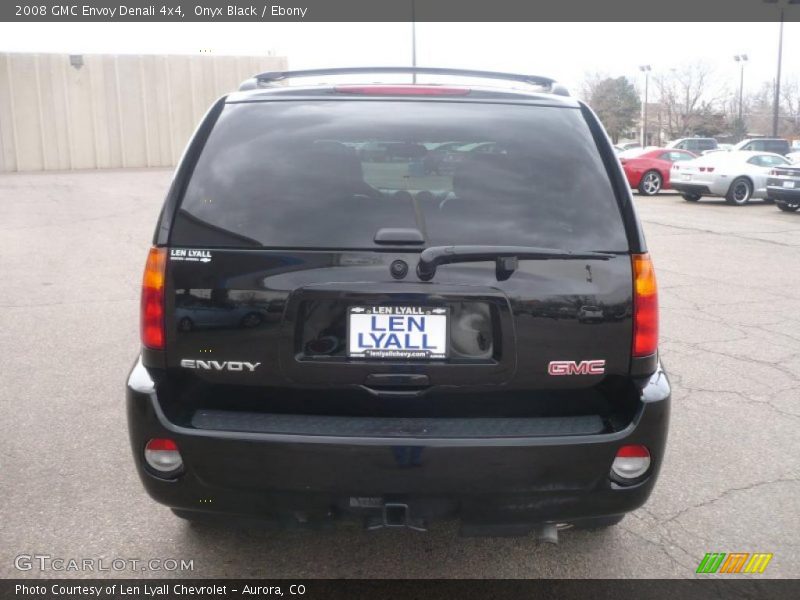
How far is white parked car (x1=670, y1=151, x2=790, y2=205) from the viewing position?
67.2 feet

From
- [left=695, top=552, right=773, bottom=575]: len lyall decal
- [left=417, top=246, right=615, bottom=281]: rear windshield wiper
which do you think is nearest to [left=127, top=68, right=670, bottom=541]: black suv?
[left=417, top=246, right=615, bottom=281]: rear windshield wiper

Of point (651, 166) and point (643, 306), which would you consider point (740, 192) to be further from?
point (643, 306)

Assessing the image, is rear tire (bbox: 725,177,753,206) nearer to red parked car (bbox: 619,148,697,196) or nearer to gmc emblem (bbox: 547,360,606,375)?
red parked car (bbox: 619,148,697,196)

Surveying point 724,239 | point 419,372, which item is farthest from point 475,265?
point 724,239

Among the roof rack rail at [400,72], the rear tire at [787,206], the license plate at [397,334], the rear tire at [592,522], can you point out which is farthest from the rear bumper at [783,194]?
the license plate at [397,334]

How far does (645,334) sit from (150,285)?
1.70m

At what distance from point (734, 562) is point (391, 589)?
1.38m

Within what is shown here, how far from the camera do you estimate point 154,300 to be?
269 centimetres

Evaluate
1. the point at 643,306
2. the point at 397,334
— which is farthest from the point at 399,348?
the point at 643,306

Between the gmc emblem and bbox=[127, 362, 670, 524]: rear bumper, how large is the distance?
0.56 feet

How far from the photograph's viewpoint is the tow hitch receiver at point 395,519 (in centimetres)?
259

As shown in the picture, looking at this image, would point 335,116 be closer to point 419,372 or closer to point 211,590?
point 419,372

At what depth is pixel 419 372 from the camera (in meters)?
2.62

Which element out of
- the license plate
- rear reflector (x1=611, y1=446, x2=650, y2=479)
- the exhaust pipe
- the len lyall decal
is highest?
the license plate
